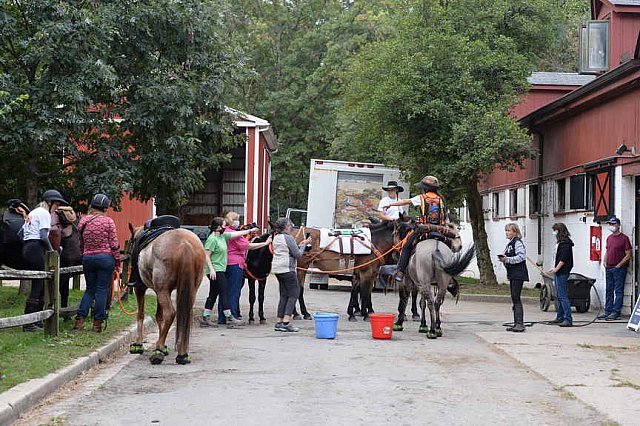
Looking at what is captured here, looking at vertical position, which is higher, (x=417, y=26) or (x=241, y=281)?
(x=417, y=26)

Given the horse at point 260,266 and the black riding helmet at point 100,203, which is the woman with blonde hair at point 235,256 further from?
the black riding helmet at point 100,203

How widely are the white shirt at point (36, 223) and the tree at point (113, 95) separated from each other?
2.86 metres

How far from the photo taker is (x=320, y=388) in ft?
29.3

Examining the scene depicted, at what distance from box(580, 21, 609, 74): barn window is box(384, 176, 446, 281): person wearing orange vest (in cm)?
1079

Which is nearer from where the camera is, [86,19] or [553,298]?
[86,19]

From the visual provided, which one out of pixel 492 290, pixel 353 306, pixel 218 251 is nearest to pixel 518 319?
pixel 353 306

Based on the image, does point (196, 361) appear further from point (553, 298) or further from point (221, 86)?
point (553, 298)

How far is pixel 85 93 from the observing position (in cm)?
1516

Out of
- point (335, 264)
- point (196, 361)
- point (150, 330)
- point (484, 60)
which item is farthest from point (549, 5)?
point (196, 361)

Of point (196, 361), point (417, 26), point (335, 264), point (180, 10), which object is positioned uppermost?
point (417, 26)

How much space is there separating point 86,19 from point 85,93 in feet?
4.31

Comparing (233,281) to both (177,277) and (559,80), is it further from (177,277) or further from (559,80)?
(559,80)

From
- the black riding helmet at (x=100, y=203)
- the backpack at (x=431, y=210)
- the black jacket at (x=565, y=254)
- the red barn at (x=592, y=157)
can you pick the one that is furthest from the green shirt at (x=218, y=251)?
the red barn at (x=592, y=157)

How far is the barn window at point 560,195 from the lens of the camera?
897 inches
